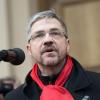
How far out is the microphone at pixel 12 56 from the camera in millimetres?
3805

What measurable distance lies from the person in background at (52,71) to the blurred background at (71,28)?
3651 mm

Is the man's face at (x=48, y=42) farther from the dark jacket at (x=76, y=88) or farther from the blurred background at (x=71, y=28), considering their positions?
the blurred background at (x=71, y=28)

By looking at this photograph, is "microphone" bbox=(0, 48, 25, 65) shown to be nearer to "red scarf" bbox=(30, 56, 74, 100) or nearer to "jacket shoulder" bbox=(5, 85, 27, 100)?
"red scarf" bbox=(30, 56, 74, 100)

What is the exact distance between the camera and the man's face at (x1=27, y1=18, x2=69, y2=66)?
4.15m

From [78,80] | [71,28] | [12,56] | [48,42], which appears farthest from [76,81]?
[71,28]

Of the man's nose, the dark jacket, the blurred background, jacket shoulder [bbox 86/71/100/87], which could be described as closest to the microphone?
the man's nose

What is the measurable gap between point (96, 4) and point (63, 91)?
13.7ft

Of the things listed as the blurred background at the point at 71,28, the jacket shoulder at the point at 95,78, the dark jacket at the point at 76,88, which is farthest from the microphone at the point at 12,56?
the blurred background at the point at 71,28

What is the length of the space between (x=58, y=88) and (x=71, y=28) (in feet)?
13.5

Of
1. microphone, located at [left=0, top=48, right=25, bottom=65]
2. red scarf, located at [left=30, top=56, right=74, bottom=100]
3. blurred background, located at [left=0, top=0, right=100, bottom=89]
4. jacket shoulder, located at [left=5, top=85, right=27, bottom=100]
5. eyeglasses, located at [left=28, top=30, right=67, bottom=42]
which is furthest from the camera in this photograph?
blurred background, located at [left=0, top=0, right=100, bottom=89]

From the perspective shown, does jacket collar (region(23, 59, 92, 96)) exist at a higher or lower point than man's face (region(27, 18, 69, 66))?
lower

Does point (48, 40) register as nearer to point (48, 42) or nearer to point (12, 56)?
point (48, 42)

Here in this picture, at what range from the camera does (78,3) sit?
8227 mm

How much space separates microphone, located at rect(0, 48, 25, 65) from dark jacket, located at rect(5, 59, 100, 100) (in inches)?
15.5
